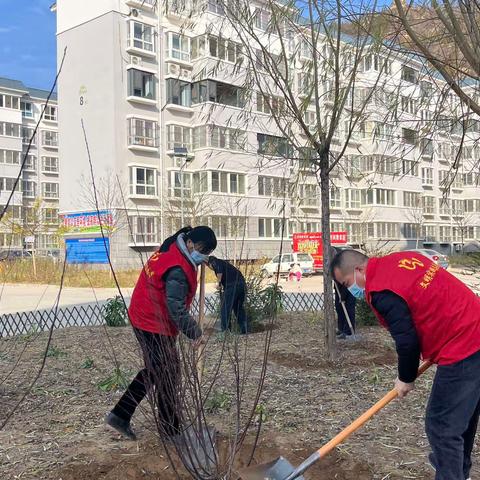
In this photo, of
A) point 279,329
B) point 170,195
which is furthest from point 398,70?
point 170,195

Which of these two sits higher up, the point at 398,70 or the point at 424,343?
the point at 398,70

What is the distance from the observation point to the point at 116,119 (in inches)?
1303

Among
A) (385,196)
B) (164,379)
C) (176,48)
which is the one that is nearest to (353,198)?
(385,196)

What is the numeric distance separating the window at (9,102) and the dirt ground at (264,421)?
54.8 metres

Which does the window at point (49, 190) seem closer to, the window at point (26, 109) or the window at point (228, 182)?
the window at point (26, 109)

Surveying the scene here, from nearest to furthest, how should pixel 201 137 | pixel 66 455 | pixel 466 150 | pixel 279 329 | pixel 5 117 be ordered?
pixel 66 455
pixel 466 150
pixel 279 329
pixel 201 137
pixel 5 117

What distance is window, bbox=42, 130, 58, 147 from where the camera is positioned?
58.2m

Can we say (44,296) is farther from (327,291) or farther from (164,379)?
(164,379)

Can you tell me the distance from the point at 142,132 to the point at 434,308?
3271 centimetres

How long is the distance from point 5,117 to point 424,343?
2278 inches

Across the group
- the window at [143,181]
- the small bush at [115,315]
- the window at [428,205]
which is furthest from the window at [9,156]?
the small bush at [115,315]

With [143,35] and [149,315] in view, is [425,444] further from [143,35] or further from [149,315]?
[143,35]

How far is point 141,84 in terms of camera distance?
3462 cm

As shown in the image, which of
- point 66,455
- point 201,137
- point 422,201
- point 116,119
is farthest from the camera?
point 422,201
